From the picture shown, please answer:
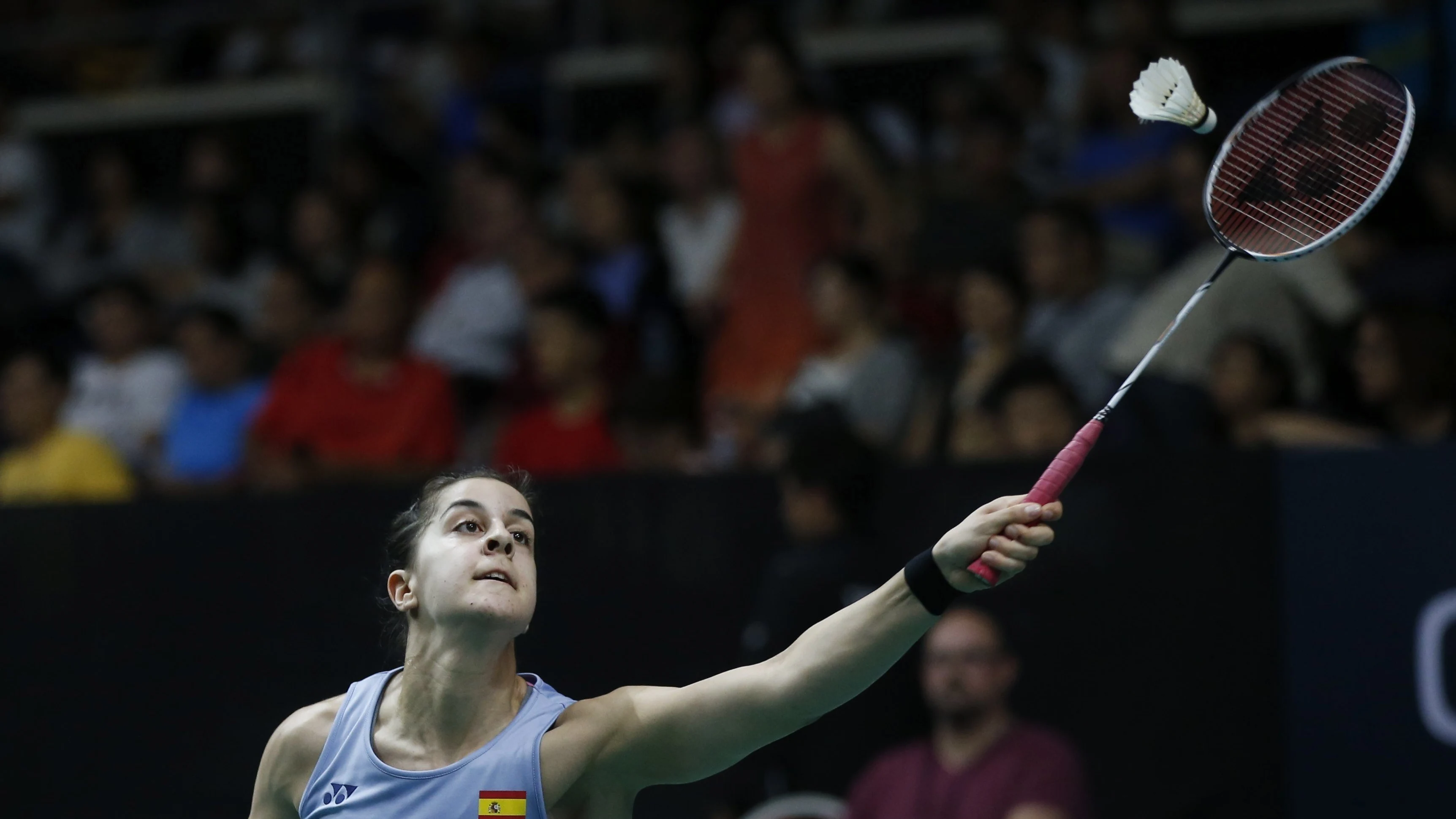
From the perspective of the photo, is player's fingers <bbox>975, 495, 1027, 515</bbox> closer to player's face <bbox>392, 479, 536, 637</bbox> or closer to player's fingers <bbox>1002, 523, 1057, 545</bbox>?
player's fingers <bbox>1002, 523, 1057, 545</bbox>

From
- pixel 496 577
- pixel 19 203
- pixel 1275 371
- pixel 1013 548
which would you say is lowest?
pixel 1013 548

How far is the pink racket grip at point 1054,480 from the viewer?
10.2 feet

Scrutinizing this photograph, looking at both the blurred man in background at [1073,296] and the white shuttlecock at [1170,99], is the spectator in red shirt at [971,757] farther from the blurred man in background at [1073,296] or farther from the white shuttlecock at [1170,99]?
the white shuttlecock at [1170,99]

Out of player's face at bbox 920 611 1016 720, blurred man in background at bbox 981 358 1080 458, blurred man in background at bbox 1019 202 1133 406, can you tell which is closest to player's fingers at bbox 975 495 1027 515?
player's face at bbox 920 611 1016 720

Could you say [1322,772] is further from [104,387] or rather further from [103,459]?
[104,387]

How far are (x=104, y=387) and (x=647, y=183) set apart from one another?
2565mm

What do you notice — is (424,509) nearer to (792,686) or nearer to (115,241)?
(792,686)

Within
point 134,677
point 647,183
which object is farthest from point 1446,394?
point 134,677

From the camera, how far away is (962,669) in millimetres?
5348

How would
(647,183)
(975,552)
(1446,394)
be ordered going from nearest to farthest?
(975,552), (1446,394), (647,183)

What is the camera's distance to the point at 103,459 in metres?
7.55

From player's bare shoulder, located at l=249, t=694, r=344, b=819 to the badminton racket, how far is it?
60.1 inches

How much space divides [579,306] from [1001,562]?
4113 mm

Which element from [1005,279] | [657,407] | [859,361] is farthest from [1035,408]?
[657,407]
